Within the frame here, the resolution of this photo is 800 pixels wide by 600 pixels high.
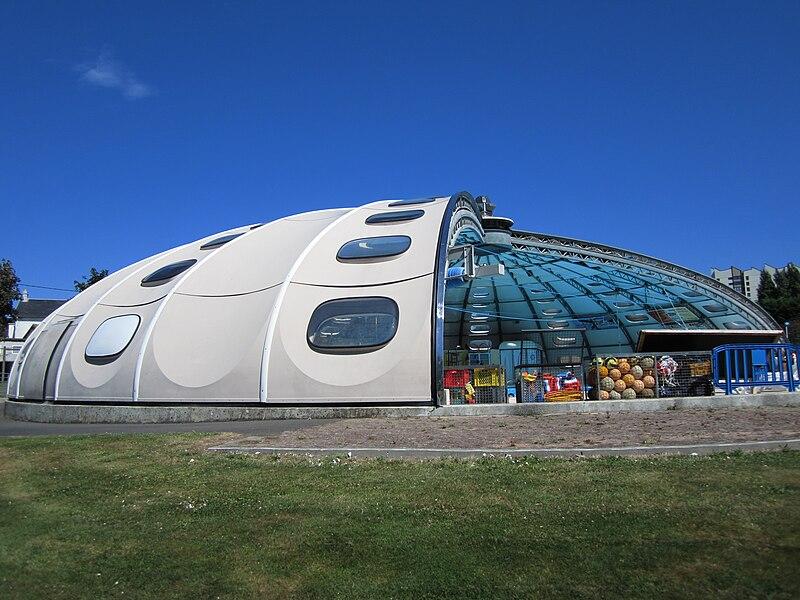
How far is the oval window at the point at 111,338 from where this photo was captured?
2034 centimetres

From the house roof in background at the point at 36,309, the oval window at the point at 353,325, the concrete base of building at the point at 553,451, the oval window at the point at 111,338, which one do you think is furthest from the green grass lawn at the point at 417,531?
the house roof in background at the point at 36,309

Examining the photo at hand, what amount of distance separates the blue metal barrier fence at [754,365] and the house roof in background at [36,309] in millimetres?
82314

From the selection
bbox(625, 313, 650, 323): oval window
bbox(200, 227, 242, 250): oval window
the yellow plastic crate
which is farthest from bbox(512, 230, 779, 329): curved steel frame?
the yellow plastic crate

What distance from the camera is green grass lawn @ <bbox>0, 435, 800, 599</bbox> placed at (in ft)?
16.0

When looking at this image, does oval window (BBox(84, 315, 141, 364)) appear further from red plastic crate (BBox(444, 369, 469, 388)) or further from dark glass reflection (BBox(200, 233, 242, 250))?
red plastic crate (BBox(444, 369, 469, 388))

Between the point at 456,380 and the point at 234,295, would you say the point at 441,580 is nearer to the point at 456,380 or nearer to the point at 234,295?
the point at 456,380

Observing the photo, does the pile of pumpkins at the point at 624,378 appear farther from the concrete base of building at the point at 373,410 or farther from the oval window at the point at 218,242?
the oval window at the point at 218,242

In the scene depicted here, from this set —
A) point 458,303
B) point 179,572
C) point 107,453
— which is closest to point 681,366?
point 107,453

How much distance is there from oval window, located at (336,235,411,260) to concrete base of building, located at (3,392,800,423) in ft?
16.1

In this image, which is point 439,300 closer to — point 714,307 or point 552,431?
point 552,431

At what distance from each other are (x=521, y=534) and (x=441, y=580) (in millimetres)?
1145

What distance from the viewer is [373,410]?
642 inches

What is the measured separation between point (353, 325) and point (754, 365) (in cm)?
1077

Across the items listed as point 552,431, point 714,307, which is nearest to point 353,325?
point 552,431
